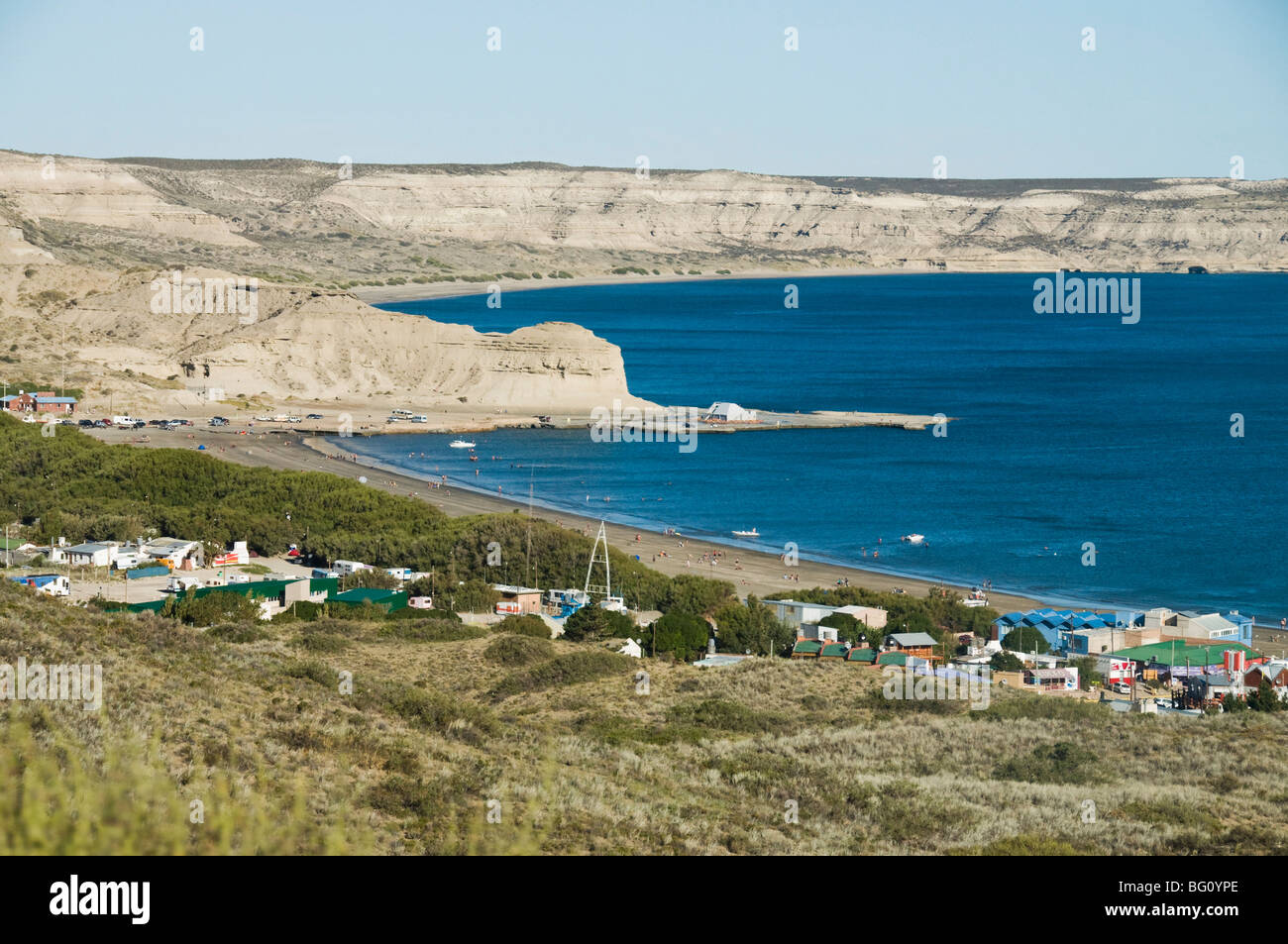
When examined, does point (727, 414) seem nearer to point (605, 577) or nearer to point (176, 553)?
point (605, 577)

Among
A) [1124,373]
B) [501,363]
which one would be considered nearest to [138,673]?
[501,363]

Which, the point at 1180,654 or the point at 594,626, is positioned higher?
the point at 594,626

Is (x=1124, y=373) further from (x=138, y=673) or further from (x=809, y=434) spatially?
(x=138, y=673)

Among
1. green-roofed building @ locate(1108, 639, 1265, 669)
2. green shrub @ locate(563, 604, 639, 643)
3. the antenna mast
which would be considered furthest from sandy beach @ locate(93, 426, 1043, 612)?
green shrub @ locate(563, 604, 639, 643)

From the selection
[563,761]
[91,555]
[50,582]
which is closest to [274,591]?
[50,582]

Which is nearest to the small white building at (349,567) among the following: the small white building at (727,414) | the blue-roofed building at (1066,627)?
the blue-roofed building at (1066,627)

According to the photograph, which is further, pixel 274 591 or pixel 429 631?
pixel 274 591
